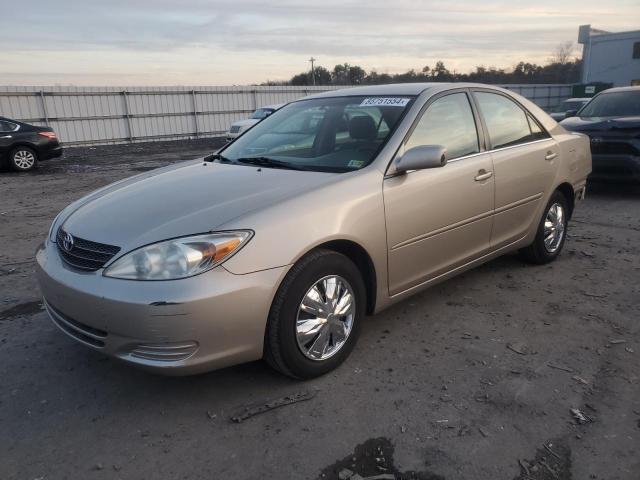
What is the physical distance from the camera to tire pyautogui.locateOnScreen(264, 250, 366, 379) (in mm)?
2766

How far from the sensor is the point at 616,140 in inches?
308

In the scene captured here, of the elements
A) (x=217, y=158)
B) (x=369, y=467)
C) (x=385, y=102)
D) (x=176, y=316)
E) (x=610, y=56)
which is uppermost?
(x=610, y=56)

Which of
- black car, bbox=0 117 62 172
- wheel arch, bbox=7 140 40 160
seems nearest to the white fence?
black car, bbox=0 117 62 172

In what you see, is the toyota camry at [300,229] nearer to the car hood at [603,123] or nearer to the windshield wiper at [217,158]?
the windshield wiper at [217,158]

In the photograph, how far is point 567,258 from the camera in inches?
205

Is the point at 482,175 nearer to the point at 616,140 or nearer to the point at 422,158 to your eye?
the point at 422,158

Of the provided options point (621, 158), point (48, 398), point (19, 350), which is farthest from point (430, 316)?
point (621, 158)

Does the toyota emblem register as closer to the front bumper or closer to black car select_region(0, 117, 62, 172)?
the front bumper

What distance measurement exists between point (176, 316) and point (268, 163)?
1529 millimetres

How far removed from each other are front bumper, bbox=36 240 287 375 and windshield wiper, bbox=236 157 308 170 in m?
1.02

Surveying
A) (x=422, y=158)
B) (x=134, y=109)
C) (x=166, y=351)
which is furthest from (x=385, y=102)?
(x=134, y=109)

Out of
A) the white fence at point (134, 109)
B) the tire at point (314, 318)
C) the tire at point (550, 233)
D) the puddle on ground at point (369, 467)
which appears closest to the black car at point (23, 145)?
the white fence at point (134, 109)

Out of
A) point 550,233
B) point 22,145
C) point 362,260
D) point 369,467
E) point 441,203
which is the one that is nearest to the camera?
point 369,467

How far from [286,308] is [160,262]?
666 millimetres
